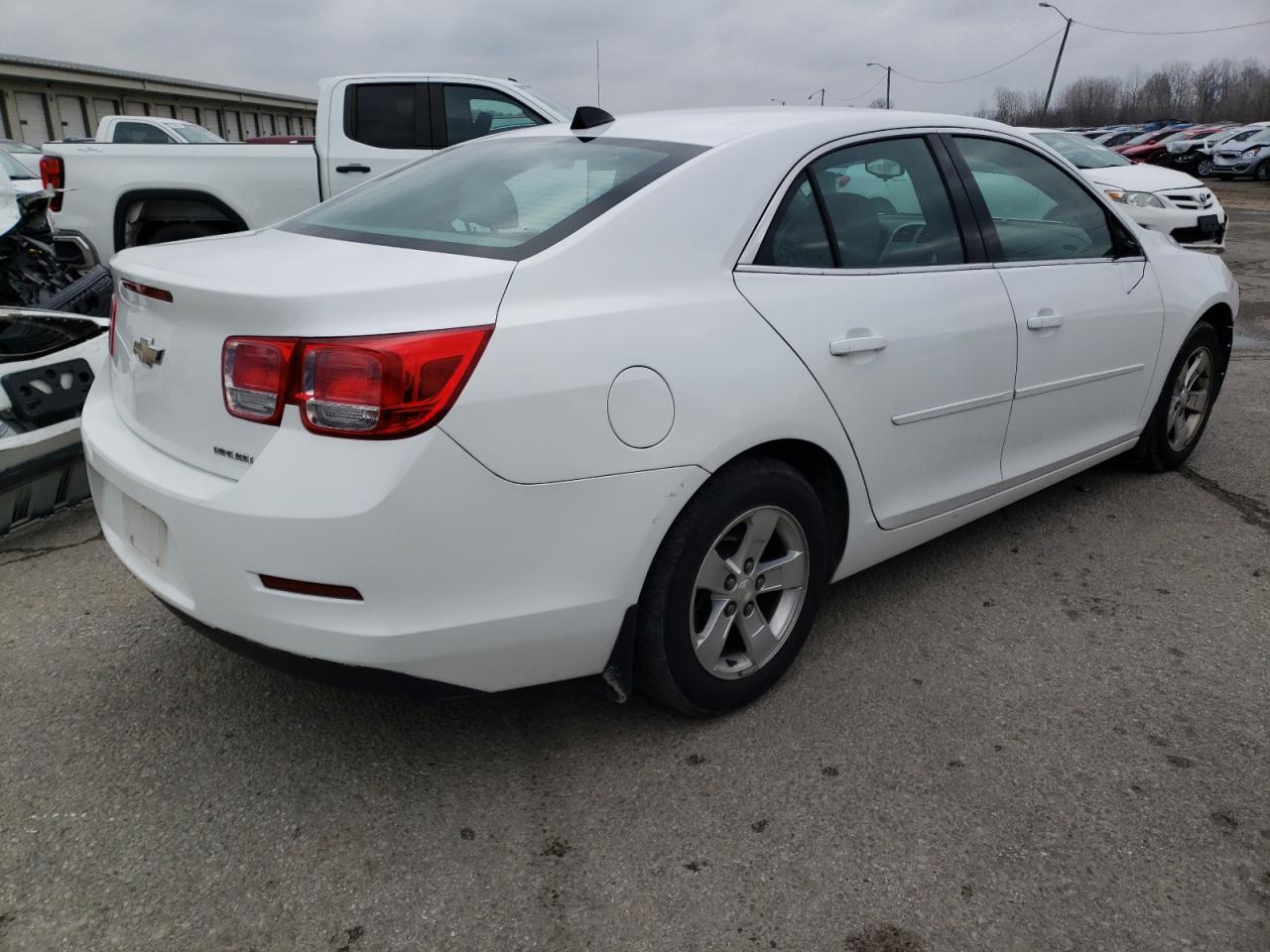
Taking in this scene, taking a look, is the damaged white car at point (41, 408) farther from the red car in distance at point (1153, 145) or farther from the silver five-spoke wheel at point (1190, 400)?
the red car in distance at point (1153, 145)

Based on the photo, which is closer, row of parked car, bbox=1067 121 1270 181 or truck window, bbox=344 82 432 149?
truck window, bbox=344 82 432 149

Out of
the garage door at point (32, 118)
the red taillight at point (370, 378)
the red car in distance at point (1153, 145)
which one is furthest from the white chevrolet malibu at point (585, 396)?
the garage door at point (32, 118)

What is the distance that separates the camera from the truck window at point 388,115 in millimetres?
7617

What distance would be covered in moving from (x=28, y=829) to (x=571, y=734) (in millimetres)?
1283

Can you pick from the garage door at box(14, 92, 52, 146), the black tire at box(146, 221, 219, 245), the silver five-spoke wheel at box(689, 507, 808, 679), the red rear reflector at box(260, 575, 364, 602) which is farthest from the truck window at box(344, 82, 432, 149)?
the garage door at box(14, 92, 52, 146)

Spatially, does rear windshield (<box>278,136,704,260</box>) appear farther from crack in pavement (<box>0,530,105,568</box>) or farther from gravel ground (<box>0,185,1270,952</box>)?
crack in pavement (<box>0,530,105,568</box>)

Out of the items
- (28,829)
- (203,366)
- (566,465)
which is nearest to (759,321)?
(566,465)

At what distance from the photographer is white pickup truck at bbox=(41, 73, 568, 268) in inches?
275

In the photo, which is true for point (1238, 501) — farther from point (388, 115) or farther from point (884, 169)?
point (388, 115)

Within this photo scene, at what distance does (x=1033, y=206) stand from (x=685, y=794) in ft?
8.03

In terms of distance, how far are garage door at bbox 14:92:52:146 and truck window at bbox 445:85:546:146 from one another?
135ft

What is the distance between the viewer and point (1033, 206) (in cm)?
354

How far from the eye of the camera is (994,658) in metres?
3.03

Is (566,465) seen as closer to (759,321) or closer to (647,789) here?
(759,321)
